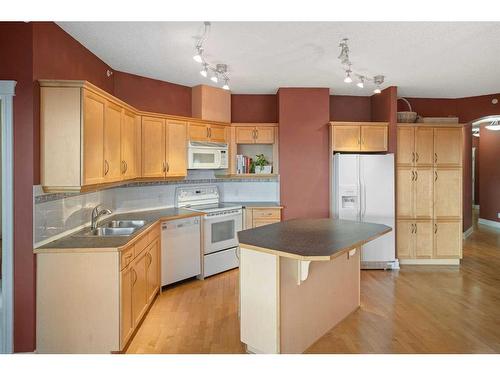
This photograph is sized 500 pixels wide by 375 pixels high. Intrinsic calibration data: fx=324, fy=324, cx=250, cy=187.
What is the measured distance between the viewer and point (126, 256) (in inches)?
101

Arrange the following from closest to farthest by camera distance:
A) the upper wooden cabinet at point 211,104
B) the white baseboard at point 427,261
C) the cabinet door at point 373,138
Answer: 1. the upper wooden cabinet at point 211,104
2. the cabinet door at point 373,138
3. the white baseboard at point 427,261

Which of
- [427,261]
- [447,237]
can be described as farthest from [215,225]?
[447,237]

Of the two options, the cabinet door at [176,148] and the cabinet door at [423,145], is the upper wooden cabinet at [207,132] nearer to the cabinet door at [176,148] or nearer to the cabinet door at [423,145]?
the cabinet door at [176,148]

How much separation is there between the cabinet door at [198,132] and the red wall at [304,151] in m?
1.11

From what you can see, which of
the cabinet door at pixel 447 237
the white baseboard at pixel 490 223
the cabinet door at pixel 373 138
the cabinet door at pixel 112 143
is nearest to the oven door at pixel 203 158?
the cabinet door at pixel 112 143

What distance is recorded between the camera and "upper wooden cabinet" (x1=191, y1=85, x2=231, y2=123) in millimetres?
4645

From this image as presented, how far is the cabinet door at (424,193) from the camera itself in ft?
15.7

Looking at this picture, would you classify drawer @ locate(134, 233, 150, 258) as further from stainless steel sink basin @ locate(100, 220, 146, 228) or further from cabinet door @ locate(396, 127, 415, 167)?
cabinet door @ locate(396, 127, 415, 167)

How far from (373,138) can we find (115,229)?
3.69 m

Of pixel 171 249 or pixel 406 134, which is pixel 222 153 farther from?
pixel 406 134

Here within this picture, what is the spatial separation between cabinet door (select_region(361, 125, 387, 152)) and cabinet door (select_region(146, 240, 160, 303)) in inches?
126

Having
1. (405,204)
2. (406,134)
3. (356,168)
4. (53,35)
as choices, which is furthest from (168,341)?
(406,134)

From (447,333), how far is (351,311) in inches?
32.8

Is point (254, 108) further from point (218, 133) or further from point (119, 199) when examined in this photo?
point (119, 199)
